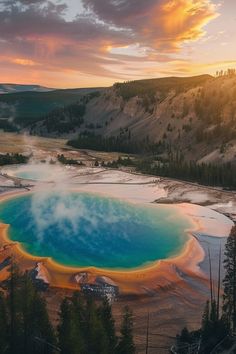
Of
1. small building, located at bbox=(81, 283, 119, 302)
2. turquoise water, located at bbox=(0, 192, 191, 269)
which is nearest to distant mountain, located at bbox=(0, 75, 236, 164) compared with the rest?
turquoise water, located at bbox=(0, 192, 191, 269)

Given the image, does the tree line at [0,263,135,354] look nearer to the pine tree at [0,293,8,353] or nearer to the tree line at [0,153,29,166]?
the pine tree at [0,293,8,353]

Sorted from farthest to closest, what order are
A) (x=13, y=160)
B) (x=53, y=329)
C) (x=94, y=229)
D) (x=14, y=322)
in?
1. (x=13, y=160)
2. (x=94, y=229)
3. (x=14, y=322)
4. (x=53, y=329)

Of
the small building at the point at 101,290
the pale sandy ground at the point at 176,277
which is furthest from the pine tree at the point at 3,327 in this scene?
the small building at the point at 101,290

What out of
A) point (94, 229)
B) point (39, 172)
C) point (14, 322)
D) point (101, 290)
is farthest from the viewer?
point (39, 172)

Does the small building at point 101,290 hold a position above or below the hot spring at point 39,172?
below

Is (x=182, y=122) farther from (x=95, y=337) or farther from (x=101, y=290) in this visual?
(x=95, y=337)

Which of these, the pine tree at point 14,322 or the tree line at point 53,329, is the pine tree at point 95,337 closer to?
the tree line at point 53,329

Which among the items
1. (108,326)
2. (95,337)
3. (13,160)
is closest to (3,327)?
(95,337)
